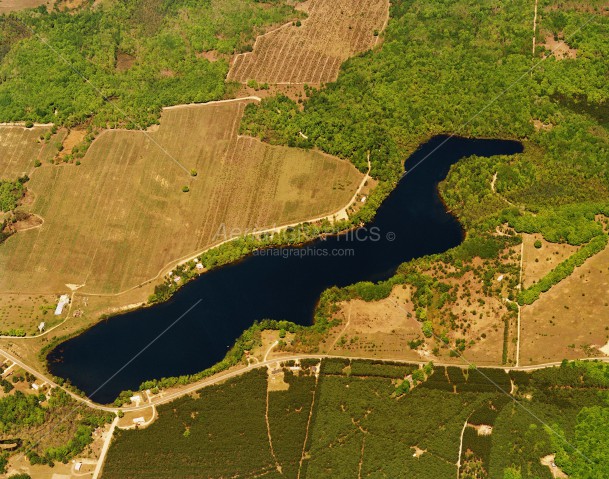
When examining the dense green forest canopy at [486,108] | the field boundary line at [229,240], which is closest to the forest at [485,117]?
the dense green forest canopy at [486,108]

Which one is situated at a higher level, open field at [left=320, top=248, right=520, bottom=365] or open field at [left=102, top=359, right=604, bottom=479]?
open field at [left=320, top=248, right=520, bottom=365]

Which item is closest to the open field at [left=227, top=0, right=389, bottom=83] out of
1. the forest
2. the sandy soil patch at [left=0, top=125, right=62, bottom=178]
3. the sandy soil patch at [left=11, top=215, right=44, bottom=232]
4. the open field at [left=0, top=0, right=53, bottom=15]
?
the forest

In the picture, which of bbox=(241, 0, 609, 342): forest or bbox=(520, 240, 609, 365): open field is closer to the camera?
bbox=(520, 240, 609, 365): open field

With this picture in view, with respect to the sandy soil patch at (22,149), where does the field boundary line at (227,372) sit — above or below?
below

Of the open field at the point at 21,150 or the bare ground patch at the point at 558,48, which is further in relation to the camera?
the bare ground patch at the point at 558,48

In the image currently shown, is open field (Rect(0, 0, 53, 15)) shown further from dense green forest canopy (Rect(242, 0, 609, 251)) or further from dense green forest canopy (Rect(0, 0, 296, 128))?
dense green forest canopy (Rect(242, 0, 609, 251))

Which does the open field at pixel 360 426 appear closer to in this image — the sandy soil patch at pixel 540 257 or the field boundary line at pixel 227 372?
the field boundary line at pixel 227 372

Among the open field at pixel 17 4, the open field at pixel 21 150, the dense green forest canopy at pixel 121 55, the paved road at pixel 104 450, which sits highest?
the open field at pixel 17 4

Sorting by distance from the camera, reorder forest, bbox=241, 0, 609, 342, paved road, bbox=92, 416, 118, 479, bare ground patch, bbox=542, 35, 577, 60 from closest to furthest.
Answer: paved road, bbox=92, 416, 118, 479, forest, bbox=241, 0, 609, 342, bare ground patch, bbox=542, 35, 577, 60

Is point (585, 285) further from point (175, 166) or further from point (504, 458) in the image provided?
point (175, 166)
